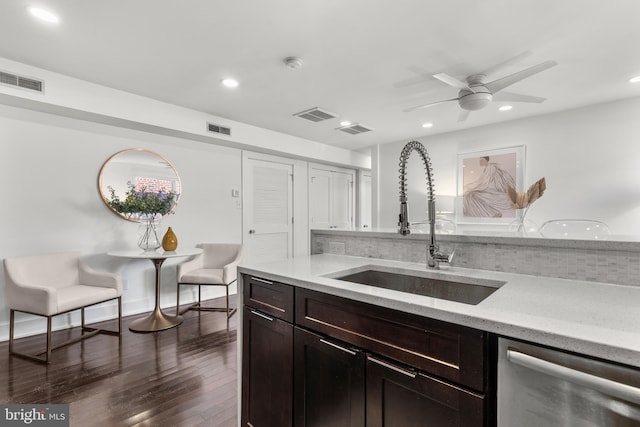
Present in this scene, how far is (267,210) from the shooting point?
197 inches

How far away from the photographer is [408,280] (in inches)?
63.3

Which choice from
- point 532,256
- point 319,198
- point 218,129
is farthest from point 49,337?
point 319,198

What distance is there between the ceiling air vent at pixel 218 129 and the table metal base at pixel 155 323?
2.21 m

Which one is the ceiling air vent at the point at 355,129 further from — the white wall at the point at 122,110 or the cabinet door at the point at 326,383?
the cabinet door at the point at 326,383

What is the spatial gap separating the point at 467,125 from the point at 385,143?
4.80ft

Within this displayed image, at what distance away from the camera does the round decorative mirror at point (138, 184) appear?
3.20 meters

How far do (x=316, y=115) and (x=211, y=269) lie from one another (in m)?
2.37

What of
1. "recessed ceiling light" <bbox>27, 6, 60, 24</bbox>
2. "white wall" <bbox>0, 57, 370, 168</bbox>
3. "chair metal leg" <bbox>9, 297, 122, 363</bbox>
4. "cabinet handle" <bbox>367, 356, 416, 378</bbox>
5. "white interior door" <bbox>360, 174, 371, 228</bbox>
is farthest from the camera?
"white interior door" <bbox>360, 174, 371, 228</bbox>

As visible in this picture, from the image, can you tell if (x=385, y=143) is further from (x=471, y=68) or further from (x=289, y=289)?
(x=289, y=289)

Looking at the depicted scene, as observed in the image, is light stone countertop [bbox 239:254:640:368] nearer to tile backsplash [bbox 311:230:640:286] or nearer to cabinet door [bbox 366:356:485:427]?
tile backsplash [bbox 311:230:640:286]

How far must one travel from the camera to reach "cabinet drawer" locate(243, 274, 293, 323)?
54.9 inches

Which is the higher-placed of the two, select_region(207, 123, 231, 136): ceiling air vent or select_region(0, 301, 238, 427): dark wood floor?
select_region(207, 123, 231, 136): ceiling air vent

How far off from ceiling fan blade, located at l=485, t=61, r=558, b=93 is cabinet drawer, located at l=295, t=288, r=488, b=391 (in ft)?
7.36

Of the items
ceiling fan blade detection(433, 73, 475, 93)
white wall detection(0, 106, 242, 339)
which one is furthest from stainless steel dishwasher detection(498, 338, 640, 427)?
A: white wall detection(0, 106, 242, 339)
